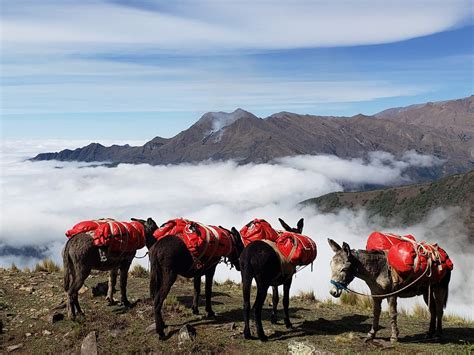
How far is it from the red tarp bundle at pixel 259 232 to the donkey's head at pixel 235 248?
0.51 ft

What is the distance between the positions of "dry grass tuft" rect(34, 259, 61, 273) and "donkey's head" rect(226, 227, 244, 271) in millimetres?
11057

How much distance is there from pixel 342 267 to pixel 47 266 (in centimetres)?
1556

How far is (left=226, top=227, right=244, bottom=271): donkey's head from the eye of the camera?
13312 mm

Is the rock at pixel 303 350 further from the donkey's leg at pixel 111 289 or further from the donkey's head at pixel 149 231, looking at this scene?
the donkey's leg at pixel 111 289

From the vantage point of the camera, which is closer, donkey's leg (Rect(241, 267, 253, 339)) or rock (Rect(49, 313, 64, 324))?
donkey's leg (Rect(241, 267, 253, 339))

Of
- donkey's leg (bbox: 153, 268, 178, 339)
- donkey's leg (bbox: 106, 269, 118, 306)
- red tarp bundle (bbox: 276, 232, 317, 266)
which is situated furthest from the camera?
donkey's leg (bbox: 106, 269, 118, 306)

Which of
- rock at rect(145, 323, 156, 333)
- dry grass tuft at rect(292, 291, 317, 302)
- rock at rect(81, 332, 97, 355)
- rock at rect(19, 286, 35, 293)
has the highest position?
rock at rect(145, 323, 156, 333)

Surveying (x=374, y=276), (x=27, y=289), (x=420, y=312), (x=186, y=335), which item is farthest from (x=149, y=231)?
(x=420, y=312)

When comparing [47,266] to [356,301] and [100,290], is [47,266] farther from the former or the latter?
[356,301]

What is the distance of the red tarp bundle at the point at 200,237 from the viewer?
1173 centimetres

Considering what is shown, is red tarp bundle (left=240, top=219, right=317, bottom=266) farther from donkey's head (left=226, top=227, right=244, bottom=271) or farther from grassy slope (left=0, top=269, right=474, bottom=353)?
grassy slope (left=0, top=269, right=474, bottom=353)

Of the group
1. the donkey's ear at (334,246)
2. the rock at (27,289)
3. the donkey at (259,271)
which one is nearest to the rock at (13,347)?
the rock at (27,289)

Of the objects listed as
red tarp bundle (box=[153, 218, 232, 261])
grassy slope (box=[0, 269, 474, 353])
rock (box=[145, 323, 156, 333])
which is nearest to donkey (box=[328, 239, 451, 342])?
grassy slope (box=[0, 269, 474, 353])

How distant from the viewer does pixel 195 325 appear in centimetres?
1192
